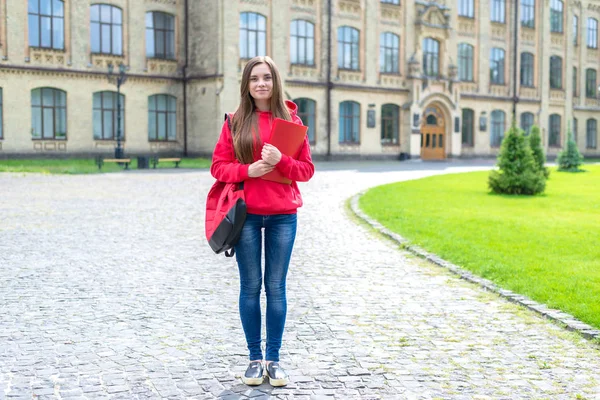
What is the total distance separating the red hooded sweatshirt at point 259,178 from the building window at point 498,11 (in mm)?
48409

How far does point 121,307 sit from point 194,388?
2508mm

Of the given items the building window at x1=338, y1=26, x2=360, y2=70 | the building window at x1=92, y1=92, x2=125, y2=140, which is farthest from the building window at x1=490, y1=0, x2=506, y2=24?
the building window at x1=92, y1=92, x2=125, y2=140

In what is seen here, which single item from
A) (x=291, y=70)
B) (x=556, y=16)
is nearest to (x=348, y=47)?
(x=291, y=70)

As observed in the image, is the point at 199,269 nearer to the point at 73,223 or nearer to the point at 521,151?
the point at 73,223

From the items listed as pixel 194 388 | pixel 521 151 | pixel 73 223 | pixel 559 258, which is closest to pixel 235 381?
pixel 194 388

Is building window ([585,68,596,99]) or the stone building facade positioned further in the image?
building window ([585,68,596,99])

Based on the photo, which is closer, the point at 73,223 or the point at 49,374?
the point at 49,374

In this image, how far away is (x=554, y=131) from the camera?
2159 inches

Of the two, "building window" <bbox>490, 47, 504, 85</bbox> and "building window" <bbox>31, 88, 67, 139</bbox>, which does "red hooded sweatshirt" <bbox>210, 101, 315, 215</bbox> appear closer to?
"building window" <bbox>31, 88, 67, 139</bbox>

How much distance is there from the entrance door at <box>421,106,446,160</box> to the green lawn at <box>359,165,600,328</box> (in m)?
23.8

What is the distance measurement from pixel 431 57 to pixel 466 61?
353cm

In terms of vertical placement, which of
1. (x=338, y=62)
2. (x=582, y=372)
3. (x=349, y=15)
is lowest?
(x=582, y=372)

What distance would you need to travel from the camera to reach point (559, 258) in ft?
32.1

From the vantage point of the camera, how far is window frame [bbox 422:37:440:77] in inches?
1826
